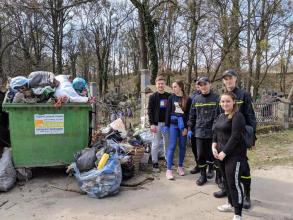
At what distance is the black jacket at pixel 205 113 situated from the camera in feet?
16.4

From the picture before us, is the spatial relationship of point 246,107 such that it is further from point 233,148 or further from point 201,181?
point 201,181

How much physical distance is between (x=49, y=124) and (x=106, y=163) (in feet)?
A: 4.01

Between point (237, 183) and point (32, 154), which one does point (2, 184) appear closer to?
point (32, 154)

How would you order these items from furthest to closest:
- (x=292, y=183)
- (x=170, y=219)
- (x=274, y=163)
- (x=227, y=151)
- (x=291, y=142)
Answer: (x=291, y=142) < (x=274, y=163) < (x=292, y=183) < (x=170, y=219) < (x=227, y=151)

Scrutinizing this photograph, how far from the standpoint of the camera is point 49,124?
216 inches

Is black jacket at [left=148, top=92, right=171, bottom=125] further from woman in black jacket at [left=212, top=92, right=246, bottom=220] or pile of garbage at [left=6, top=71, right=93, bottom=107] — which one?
woman in black jacket at [left=212, top=92, right=246, bottom=220]

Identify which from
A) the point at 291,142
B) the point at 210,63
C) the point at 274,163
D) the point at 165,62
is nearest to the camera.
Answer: the point at 274,163

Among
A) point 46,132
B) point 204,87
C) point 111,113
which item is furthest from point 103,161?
point 111,113

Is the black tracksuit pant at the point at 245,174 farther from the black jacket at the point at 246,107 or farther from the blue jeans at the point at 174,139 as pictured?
the blue jeans at the point at 174,139

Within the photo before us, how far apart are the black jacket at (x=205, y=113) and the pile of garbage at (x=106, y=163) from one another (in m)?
1.18

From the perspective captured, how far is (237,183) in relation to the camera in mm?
3846

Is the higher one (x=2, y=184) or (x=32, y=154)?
(x=32, y=154)

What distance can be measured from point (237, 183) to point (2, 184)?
3.29 metres

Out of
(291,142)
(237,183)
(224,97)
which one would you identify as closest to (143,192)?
(237,183)
